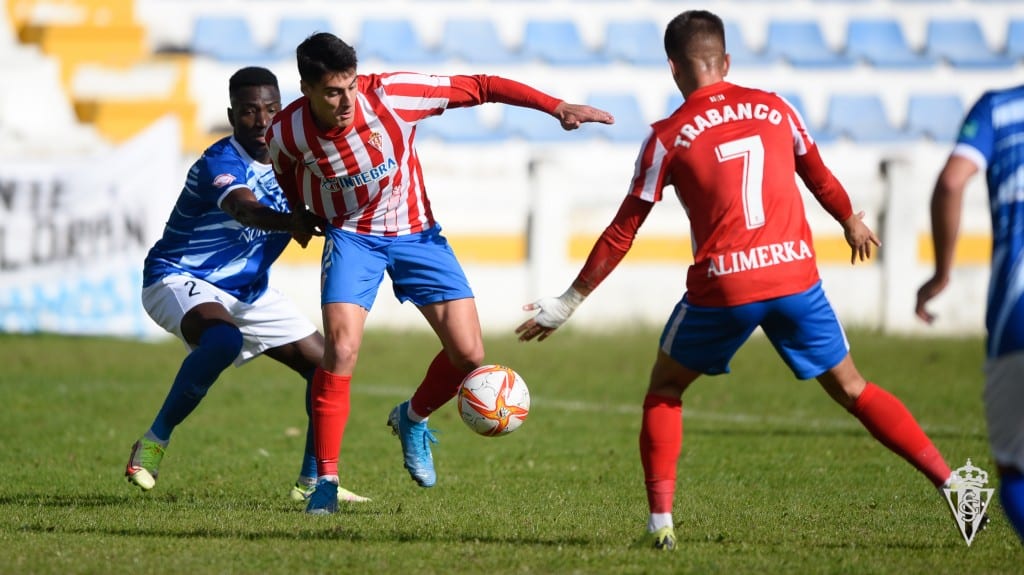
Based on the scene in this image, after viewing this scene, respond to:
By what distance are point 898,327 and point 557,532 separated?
12.1 meters

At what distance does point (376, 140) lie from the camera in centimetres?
689

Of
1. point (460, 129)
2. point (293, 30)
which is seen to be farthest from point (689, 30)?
point (293, 30)

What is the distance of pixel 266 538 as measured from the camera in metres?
6.23

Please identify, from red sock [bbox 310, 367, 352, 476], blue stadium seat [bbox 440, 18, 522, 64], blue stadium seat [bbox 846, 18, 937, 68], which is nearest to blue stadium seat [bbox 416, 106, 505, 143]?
blue stadium seat [bbox 440, 18, 522, 64]

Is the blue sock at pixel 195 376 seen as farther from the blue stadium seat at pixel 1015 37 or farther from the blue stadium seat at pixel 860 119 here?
the blue stadium seat at pixel 1015 37

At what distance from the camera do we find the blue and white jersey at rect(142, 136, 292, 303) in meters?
7.77

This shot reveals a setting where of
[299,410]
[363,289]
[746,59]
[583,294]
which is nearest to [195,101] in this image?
[746,59]

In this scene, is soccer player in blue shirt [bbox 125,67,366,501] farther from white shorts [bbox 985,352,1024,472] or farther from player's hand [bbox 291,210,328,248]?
white shorts [bbox 985,352,1024,472]

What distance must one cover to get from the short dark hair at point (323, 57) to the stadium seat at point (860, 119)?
1650cm

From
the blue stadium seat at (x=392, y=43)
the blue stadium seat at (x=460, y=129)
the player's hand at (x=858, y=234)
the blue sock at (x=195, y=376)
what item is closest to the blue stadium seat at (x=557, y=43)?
the blue stadium seat at (x=460, y=129)

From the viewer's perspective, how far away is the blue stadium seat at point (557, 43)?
74.1 feet

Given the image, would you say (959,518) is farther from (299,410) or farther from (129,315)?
(129,315)

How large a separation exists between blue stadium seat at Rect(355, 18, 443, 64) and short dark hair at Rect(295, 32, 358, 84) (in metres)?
15.5

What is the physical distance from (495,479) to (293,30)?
1626 cm
